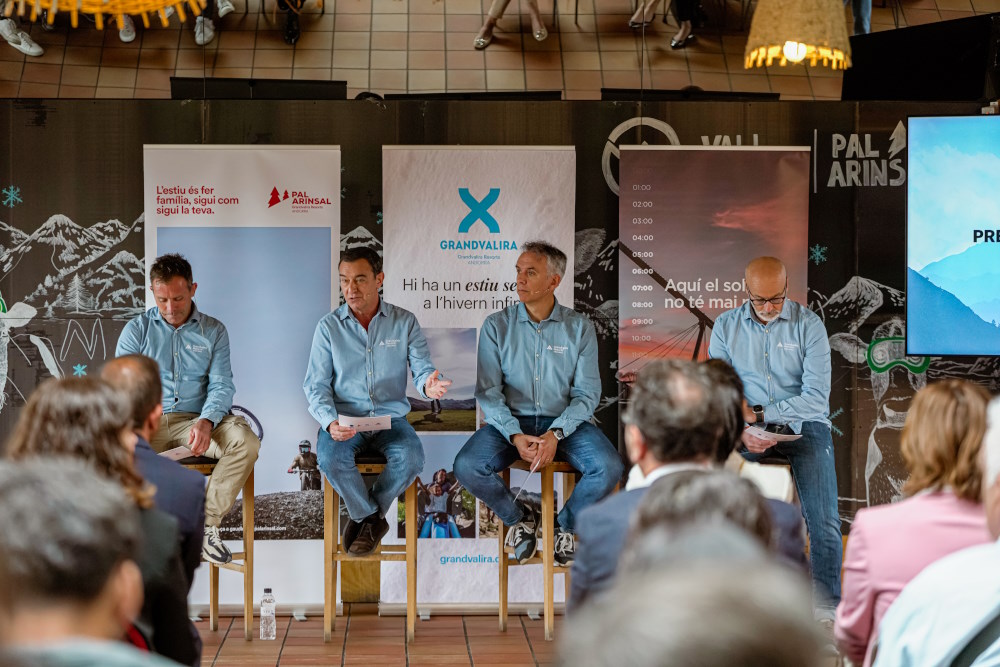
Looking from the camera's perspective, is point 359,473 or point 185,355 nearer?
point 359,473

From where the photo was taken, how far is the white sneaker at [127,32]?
266 inches

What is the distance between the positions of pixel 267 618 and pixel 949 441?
127 inches

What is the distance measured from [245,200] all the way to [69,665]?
4.22m

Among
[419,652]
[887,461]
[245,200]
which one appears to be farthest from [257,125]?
[887,461]

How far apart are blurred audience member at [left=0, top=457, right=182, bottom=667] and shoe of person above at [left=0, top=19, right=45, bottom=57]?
6.12 m

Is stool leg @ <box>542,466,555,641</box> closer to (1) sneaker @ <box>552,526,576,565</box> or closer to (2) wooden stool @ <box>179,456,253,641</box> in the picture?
(1) sneaker @ <box>552,526,576,565</box>

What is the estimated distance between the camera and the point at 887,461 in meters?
5.18

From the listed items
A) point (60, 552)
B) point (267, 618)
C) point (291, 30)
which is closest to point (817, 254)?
point (267, 618)

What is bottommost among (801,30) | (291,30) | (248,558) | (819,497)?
(248,558)

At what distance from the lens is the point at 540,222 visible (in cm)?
507

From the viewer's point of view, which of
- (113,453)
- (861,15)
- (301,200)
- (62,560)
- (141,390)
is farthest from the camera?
(861,15)

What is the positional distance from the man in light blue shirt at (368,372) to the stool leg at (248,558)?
1.21 feet

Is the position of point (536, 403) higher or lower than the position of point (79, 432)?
lower

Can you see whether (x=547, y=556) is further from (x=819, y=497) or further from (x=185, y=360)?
(x=185, y=360)
